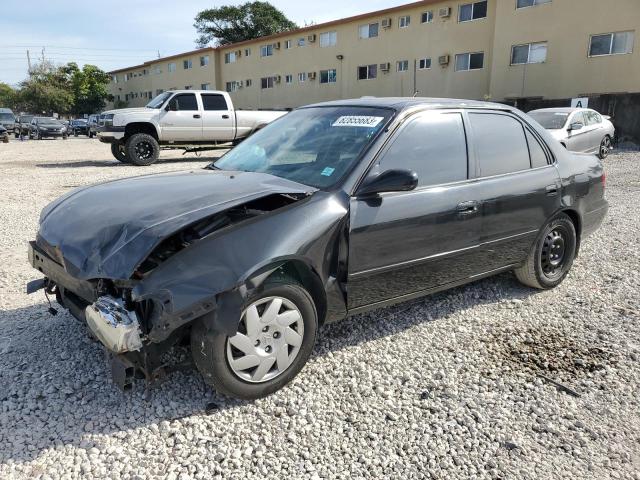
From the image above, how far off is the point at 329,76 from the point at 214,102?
65.6 feet

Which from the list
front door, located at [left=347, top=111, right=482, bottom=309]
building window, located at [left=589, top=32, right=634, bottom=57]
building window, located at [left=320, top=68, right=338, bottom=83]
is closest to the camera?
front door, located at [left=347, top=111, right=482, bottom=309]

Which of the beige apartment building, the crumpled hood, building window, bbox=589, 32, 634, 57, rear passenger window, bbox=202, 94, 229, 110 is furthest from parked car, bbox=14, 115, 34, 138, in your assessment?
the crumpled hood

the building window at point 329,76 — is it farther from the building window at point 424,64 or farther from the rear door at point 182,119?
the rear door at point 182,119

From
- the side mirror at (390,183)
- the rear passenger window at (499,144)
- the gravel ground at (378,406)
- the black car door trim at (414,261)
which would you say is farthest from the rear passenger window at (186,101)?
the side mirror at (390,183)

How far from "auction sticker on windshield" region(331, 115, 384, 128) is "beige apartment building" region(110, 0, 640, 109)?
2148 cm

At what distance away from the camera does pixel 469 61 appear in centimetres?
2561

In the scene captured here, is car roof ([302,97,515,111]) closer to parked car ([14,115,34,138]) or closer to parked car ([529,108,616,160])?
parked car ([529,108,616,160])

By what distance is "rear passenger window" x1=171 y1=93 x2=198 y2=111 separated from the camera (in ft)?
47.4

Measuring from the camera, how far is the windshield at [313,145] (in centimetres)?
316

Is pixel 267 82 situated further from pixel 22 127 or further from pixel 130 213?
pixel 130 213

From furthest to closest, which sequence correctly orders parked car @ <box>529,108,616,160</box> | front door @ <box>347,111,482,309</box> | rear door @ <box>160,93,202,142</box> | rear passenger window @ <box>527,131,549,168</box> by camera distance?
rear door @ <box>160,93,202,142</box> < parked car @ <box>529,108,616,160</box> < rear passenger window @ <box>527,131,549,168</box> < front door @ <box>347,111,482,309</box>

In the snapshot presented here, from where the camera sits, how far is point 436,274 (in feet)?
11.3

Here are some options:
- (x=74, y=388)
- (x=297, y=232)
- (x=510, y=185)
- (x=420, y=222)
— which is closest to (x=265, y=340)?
(x=297, y=232)

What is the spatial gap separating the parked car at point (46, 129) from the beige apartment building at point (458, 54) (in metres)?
14.8
